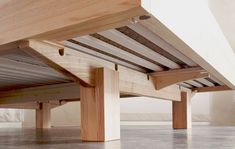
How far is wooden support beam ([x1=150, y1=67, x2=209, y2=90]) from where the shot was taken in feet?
5.80

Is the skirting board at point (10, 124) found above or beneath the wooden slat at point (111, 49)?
beneath

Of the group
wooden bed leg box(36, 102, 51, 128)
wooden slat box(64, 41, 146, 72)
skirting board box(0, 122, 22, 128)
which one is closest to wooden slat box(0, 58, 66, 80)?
wooden slat box(64, 41, 146, 72)

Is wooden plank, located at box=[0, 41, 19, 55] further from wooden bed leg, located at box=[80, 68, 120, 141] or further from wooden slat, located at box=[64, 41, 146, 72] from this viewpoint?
wooden bed leg, located at box=[80, 68, 120, 141]

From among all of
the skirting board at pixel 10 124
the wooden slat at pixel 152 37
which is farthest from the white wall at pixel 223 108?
the wooden slat at pixel 152 37

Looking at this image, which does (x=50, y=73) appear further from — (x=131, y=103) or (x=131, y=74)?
(x=131, y=103)

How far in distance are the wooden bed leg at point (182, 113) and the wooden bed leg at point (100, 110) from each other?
4.46 ft

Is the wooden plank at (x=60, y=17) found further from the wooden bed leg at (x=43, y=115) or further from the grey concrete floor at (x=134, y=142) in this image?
the wooden bed leg at (x=43, y=115)

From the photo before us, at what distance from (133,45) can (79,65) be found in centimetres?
23

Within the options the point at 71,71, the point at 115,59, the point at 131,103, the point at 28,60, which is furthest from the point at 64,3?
the point at 131,103

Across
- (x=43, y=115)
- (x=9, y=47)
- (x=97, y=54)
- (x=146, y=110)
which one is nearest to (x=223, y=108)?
(x=146, y=110)

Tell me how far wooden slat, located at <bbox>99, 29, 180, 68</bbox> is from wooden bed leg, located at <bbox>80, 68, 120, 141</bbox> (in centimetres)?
15

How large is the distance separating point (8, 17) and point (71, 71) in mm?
321

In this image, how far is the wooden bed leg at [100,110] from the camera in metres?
1.22

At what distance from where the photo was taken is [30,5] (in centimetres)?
85
